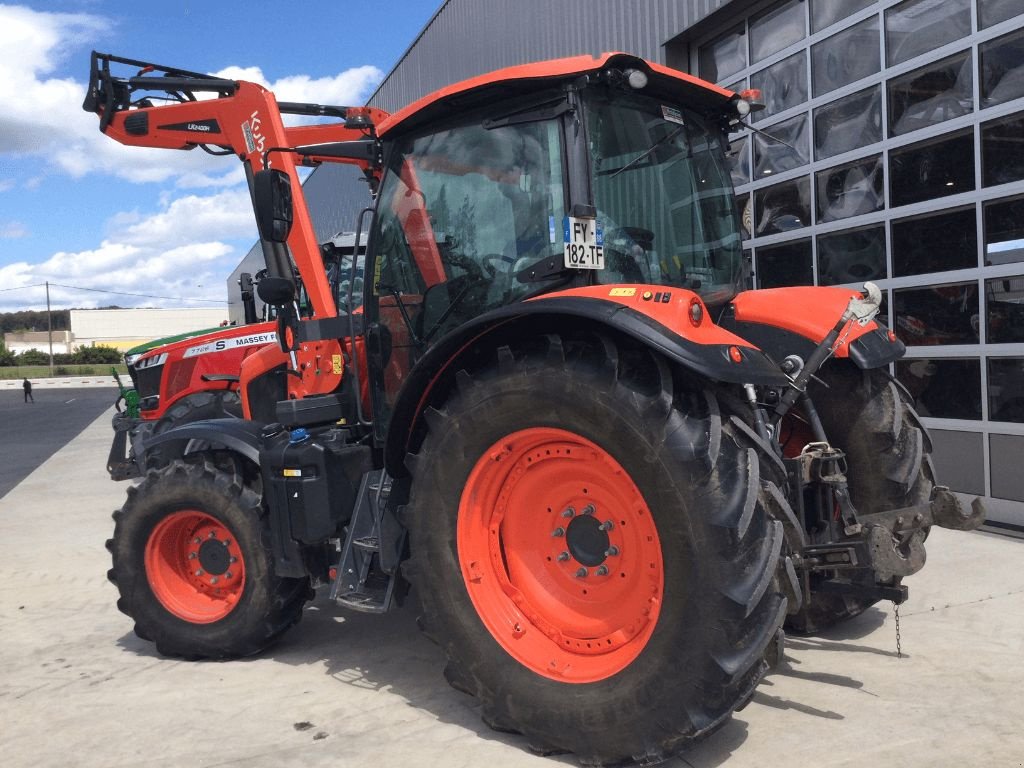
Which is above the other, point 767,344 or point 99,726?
point 767,344

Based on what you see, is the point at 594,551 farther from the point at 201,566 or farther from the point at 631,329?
the point at 201,566

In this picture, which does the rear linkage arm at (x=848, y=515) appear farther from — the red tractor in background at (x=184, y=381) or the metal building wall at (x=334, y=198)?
the metal building wall at (x=334, y=198)

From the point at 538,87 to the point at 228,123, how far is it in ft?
7.84

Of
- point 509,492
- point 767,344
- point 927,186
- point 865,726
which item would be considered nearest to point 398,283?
point 509,492

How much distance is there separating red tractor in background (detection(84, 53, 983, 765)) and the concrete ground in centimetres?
24

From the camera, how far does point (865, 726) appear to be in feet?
10.5

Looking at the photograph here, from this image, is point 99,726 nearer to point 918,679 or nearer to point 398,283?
point 398,283

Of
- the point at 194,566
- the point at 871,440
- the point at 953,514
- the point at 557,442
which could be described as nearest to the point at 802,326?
the point at 871,440

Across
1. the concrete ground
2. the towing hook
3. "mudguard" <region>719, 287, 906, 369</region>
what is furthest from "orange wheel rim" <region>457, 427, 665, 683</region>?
the towing hook

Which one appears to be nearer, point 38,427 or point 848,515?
point 848,515

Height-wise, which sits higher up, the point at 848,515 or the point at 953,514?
the point at 848,515

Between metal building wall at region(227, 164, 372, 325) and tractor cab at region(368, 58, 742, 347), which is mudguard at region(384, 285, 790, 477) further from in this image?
metal building wall at region(227, 164, 372, 325)

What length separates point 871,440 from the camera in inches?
158

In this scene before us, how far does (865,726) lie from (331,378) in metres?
2.61
